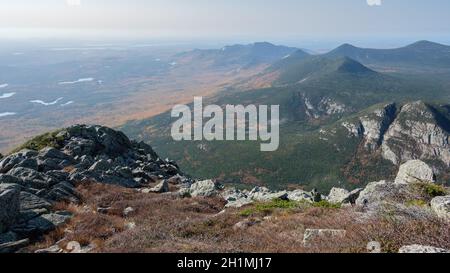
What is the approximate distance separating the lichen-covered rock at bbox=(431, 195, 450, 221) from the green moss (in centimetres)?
3313

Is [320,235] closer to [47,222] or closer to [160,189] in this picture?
[47,222]

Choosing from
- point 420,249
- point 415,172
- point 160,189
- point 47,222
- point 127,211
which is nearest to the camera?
point 420,249

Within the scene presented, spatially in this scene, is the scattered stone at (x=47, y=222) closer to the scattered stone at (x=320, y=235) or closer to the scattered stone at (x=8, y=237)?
the scattered stone at (x=8, y=237)

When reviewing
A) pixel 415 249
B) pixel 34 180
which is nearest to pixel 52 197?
pixel 34 180

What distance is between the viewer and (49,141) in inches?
1468

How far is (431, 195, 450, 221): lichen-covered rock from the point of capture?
41.5 feet

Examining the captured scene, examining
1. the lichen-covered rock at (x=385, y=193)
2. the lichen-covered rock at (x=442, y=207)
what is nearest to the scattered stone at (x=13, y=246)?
the lichen-covered rock at (x=385, y=193)

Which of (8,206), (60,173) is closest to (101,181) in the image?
(60,173)

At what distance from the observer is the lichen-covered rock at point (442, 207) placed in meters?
12.7

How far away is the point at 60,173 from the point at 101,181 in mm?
3247

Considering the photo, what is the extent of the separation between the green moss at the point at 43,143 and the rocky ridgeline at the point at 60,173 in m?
0.11

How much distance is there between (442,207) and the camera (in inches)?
514
